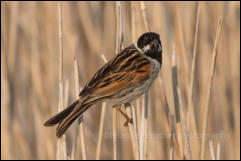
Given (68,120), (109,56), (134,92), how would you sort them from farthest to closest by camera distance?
(109,56) → (134,92) → (68,120)

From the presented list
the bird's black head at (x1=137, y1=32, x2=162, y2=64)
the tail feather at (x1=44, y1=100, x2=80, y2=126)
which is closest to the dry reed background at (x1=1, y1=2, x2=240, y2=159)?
the bird's black head at (x1=137, y1=32, x2=162, y2=64)

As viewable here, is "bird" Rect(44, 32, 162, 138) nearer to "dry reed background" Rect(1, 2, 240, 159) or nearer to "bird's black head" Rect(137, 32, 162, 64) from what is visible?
"bird's black head" Rect(137, 32, 162, 64)

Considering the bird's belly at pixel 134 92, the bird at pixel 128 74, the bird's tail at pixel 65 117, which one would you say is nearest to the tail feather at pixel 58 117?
the bird's tail at pixel 65 117

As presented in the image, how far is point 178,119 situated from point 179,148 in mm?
231

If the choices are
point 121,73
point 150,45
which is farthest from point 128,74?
point 150,45

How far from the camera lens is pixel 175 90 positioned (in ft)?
9.07

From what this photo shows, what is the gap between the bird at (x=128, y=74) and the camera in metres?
2.88

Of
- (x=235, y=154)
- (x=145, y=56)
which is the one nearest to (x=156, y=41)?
(x=145, y=56)

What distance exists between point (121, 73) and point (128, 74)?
6 cm

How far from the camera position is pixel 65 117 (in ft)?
8.84

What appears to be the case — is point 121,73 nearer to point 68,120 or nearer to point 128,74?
point 128,74

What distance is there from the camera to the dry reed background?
4.09 meters

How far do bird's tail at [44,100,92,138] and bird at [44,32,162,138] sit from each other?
128 mm

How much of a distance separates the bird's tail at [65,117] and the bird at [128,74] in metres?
0.13
